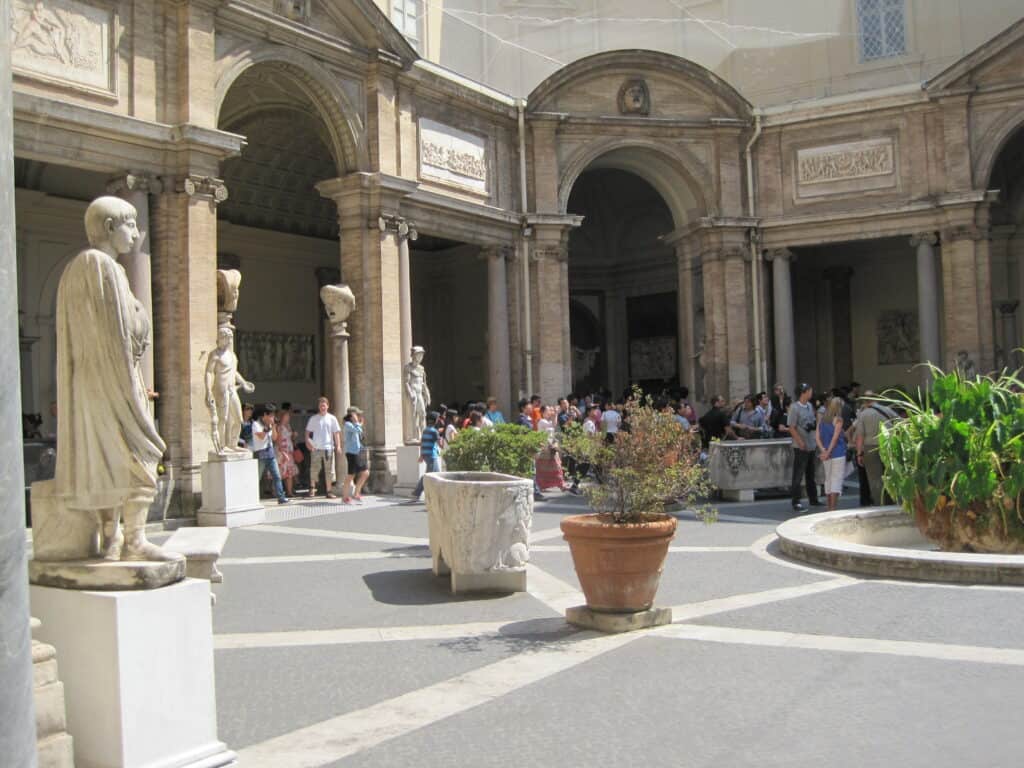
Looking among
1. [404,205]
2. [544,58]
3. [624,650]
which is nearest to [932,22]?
[544,58]

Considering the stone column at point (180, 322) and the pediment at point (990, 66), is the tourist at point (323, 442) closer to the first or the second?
the stone column at point (180, 322)

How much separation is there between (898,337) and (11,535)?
2881 centimetres

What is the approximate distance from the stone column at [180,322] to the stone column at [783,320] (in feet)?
46.8

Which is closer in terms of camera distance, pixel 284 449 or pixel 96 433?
pixel 96 433

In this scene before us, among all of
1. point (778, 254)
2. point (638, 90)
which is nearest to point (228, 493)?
point (638, 90)

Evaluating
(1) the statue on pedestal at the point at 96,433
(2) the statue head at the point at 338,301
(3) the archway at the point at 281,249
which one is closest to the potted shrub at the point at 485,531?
(1) the statue on pedestal at the point at 96,433

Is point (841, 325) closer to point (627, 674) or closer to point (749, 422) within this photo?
point (749, 422)

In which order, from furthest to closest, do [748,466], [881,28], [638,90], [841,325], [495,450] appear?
[841,325], [881,28], [638,90], [748,466], [495,450]

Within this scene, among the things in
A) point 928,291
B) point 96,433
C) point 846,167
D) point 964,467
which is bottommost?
point 964,467

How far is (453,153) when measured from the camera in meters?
20.7

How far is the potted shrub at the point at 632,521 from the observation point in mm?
6684

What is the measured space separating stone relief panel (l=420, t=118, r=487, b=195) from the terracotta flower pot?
1423 centimetres

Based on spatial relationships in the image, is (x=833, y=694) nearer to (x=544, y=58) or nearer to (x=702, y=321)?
(x=702, y=321)

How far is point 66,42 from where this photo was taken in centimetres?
1368
